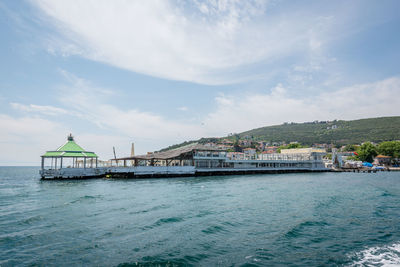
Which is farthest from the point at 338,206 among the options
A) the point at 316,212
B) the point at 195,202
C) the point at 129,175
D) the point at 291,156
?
the point at 291,156

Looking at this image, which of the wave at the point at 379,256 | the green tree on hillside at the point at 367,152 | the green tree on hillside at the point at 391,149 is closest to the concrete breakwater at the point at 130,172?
the wave at the point at 379,256

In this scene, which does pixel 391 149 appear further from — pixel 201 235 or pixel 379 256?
Result: pixel 201 235

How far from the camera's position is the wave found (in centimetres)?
847

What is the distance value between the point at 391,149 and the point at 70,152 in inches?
4794

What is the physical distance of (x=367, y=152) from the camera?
104 meters

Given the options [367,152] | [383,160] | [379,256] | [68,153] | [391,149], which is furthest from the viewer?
[383,160]

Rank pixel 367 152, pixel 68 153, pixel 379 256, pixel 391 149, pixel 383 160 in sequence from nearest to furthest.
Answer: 1. pixel 379 256
2. pixel 68 153
3. pixel 367 152
4. pixel 391 149
5. pixel 383 160

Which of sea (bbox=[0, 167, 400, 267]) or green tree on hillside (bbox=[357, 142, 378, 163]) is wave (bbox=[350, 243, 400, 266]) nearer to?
sea (bbox=[0, 167, 400, 267])

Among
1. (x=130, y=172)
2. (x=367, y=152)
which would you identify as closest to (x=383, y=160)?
(x=367, y=152)

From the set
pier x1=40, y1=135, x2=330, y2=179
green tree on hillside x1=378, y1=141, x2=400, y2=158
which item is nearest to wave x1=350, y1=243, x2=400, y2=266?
pier x1=40, y1=135, x2=330, y2=179

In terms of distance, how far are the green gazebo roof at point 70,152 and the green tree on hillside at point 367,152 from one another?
4219 inches

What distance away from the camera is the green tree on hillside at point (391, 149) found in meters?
104

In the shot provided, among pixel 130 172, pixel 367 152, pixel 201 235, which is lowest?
pixel 201 235

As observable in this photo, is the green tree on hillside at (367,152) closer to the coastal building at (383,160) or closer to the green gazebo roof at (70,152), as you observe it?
the coastal building at (383,160)
